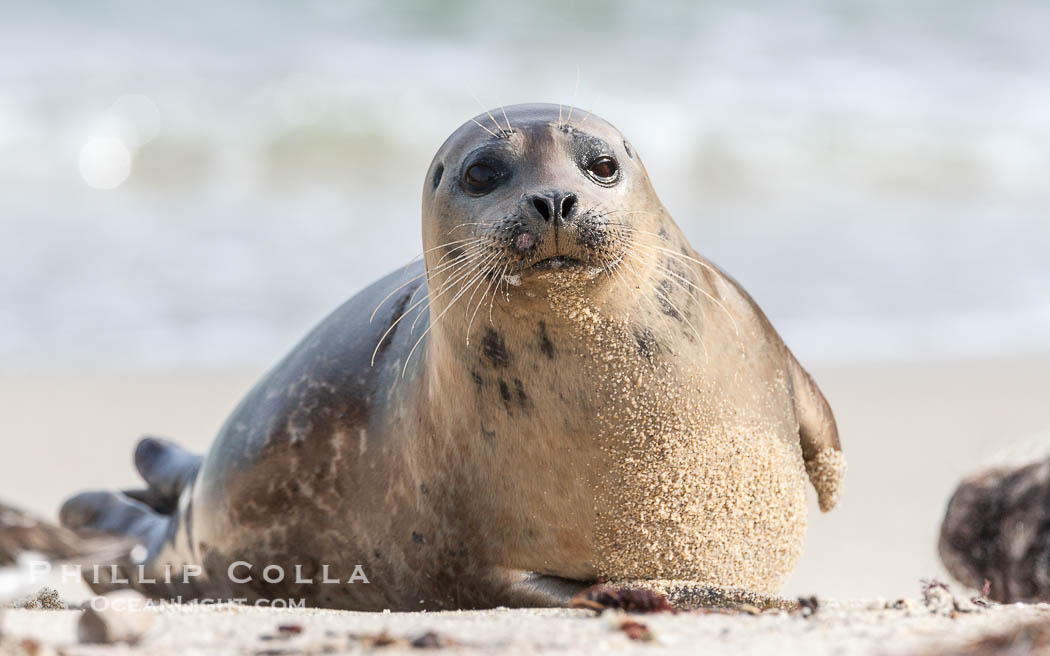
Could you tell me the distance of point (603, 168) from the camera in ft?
11.2

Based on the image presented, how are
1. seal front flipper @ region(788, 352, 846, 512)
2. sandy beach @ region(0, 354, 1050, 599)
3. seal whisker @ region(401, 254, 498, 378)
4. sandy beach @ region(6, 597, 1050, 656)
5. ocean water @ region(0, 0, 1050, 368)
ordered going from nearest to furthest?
sandy beach @ region(6, 597, 1050, 656) → seal whisker @ region(401, 254, 498, 378) → seal front flipper @ region(788, 352, 846, 512) → sandy beach @ region(0, 354, 1050, 599) → ocean water @ region(0, 0, 1050, 368)

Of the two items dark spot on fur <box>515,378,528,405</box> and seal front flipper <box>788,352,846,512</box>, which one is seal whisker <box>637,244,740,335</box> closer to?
seal front flipper <box>788,352,846,512</box>

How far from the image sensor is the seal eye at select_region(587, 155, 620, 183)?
Answer: 133 inches

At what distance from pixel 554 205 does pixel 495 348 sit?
495 mm

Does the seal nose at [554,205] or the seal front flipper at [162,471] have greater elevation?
the seal nose at [554,205]

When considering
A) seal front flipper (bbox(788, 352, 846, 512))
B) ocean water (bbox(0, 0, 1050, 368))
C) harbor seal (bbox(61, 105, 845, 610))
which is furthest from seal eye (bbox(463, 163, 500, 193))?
ocean water (bbox(0, 0, 1050, 368))

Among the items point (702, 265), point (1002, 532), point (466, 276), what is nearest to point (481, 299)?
point (466, 276)

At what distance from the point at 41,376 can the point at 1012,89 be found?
1394 cm

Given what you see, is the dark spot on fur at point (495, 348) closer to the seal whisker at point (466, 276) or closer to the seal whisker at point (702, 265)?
the seal whisker at point (466, 276)

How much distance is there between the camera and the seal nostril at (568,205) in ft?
10.1

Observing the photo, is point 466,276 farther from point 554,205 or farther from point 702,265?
point 702,265

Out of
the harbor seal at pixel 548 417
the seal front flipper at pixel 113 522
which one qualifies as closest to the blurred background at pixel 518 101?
the seal front flipper at pixel 113 522

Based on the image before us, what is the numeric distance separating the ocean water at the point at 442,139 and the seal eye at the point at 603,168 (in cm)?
431

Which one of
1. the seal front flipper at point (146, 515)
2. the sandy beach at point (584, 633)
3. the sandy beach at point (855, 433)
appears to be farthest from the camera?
the sandy beach at point (855, 433)
